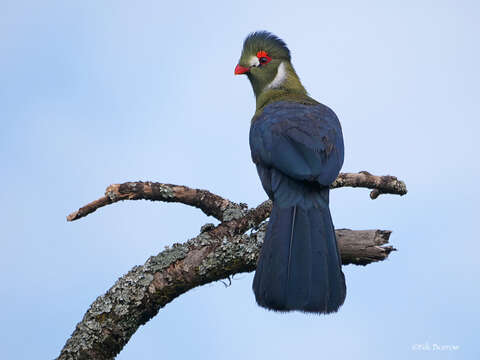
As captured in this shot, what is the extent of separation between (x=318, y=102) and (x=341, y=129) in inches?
19.1

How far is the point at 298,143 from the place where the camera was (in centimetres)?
373

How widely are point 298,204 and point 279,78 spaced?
1.89 m

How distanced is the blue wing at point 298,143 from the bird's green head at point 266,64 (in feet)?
2.76

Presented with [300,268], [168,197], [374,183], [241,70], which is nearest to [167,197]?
[168,197]

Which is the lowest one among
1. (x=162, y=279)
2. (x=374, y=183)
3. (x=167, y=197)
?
(x=162, y=279)

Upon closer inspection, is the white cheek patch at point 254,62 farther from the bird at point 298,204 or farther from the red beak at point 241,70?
the bird at point 298,204

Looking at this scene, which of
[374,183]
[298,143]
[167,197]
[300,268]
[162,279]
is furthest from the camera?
[374,183]

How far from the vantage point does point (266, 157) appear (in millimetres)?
3865

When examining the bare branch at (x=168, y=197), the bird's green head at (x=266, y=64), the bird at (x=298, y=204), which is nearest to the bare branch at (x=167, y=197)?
the bare branch at (x=168, y=197)

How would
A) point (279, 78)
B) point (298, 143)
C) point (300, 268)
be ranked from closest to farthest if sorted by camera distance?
1. point (300, 268)
2. point (298, 143)
3. point (279, 78)

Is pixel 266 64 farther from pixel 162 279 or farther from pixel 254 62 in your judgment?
pixel 162 279

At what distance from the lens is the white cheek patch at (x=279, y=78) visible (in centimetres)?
511

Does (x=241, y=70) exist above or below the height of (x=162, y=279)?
above

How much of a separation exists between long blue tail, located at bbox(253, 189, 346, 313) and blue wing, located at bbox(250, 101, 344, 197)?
31cm
